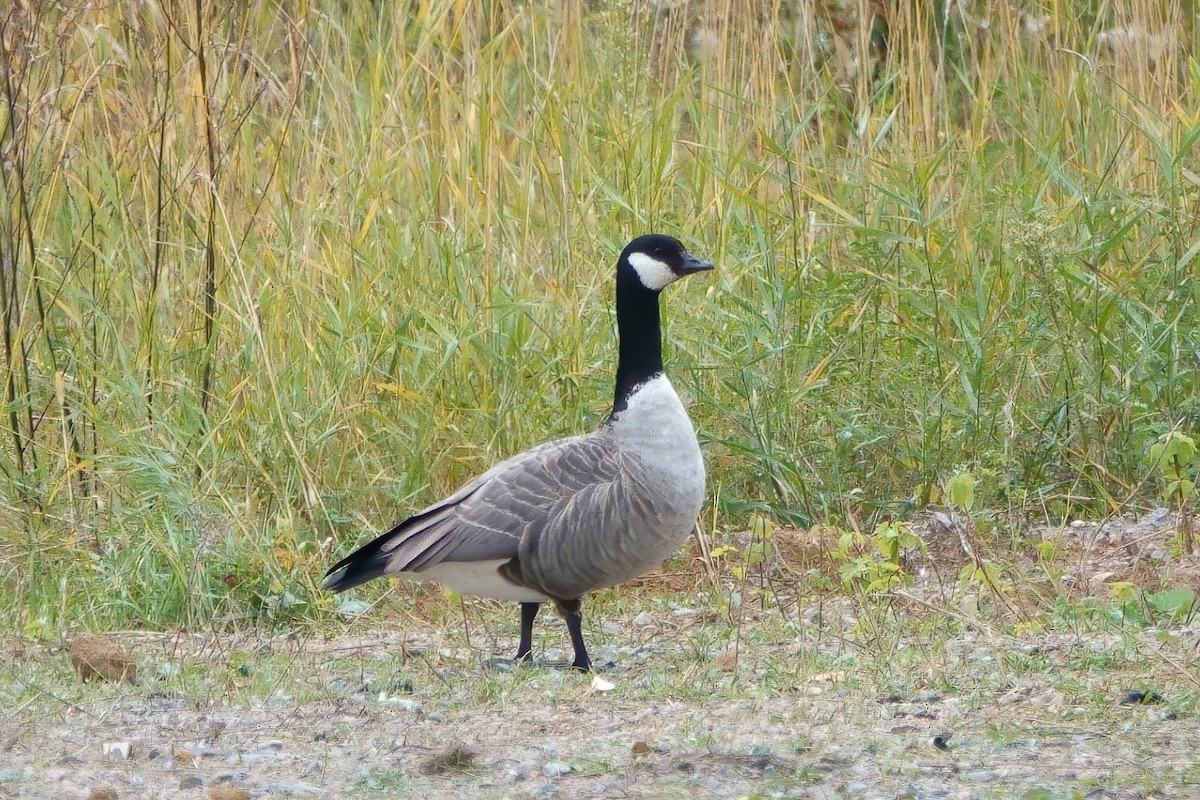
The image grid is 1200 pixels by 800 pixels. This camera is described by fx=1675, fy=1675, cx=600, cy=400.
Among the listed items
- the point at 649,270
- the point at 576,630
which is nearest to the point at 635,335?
the point at 649,270

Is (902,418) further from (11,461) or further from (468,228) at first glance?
(11,461)

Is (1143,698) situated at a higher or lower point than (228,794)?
lower

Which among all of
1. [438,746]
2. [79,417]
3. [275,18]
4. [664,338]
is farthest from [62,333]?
[438,746]

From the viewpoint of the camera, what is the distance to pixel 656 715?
380 centimetres

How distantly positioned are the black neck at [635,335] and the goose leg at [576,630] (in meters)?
0.57

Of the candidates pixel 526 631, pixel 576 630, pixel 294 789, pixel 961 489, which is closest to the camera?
pixel 294 789

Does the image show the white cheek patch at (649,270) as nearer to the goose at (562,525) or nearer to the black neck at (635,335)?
the black neck at (635,335)

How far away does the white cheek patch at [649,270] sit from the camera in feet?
16.0

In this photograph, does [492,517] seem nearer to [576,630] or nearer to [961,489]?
[576,630]

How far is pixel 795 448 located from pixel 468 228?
1405 mm

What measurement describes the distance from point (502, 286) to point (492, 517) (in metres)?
1.42

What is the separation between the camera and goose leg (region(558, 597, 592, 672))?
4430 mm

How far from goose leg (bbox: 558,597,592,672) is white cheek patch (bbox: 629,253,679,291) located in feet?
3.20

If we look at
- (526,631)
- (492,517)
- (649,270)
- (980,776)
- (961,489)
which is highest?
(649,270)
